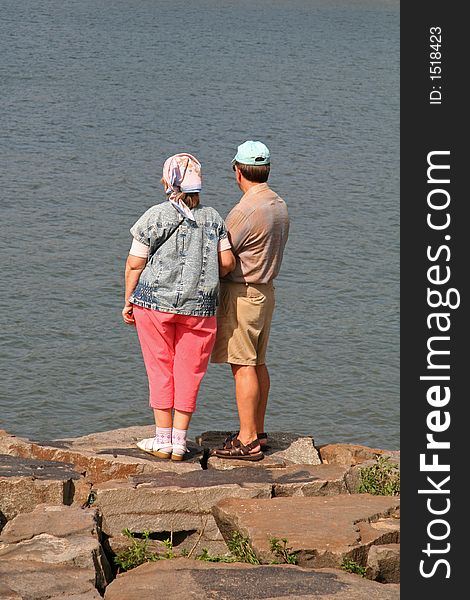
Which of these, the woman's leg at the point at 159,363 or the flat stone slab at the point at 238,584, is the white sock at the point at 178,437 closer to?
the woman's leg at the point at 159,363

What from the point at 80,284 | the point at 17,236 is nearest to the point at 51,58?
the point at 17,236

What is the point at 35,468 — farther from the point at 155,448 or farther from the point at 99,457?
the point at 155,448

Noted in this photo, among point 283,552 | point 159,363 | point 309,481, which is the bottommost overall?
point 283,552

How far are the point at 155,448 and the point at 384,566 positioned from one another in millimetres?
1805

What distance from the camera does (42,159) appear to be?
1777 cm

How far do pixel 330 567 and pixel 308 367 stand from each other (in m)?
5.70

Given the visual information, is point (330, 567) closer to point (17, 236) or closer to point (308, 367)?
point (308, 367)

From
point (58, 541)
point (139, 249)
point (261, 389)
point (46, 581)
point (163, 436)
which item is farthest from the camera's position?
point (261, 389)

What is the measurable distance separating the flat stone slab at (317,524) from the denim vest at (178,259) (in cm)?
115

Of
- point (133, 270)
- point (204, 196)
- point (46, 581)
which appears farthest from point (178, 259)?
point (204, 196)

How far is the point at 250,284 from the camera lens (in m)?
6.59

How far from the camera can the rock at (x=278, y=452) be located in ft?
21.8

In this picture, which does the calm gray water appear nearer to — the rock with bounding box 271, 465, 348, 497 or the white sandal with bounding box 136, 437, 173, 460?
the white sandal with bounding box 136, 437, 173, 460

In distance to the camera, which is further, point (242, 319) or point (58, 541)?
point (242, 319)
